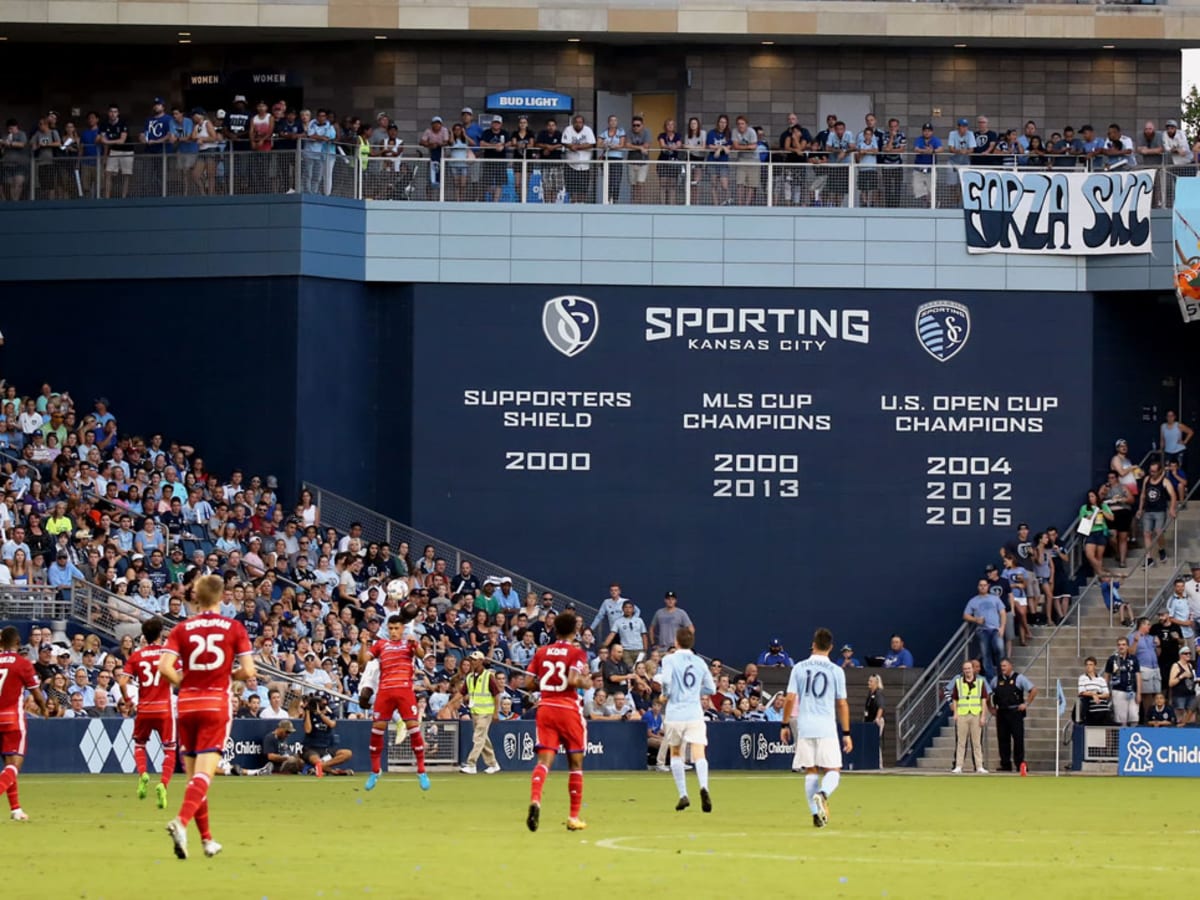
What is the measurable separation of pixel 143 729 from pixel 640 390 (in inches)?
750

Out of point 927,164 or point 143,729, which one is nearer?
point 143,729

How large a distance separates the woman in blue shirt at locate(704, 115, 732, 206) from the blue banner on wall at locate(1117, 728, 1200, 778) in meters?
12.4

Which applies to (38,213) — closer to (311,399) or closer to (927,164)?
(311,399)

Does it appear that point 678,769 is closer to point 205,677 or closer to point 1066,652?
point 205,677

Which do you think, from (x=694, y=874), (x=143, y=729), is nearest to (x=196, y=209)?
(x=143, y=729)

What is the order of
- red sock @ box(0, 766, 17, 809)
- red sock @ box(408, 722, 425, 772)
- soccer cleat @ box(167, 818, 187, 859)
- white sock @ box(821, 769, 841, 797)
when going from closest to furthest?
soccer cleat @ box(167, 818, 187, 859), white sock @ box(821, 769, 841, 797), red sock @ box(0, 766, 17, 809), red sock @ box(408, 722, 425, 772)

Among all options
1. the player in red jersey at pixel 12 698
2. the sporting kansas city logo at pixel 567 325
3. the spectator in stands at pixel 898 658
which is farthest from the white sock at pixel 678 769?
the sporting kansas city logo at pixel 567 325

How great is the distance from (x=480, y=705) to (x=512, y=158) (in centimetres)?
1224

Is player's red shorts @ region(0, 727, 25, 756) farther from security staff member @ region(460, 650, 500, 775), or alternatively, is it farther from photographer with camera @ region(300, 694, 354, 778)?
security staff member @ region(460, 650, 500, 775)

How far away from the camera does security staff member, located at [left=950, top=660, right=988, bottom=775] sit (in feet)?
116

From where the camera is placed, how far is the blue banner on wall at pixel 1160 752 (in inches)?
1337

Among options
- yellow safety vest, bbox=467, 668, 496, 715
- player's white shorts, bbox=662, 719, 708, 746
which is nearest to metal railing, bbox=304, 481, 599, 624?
yellow safety vest, bbox=467, 668, 496, 715

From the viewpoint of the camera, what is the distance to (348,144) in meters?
→ 40.8

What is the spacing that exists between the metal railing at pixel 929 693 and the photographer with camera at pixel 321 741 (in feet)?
36.5
